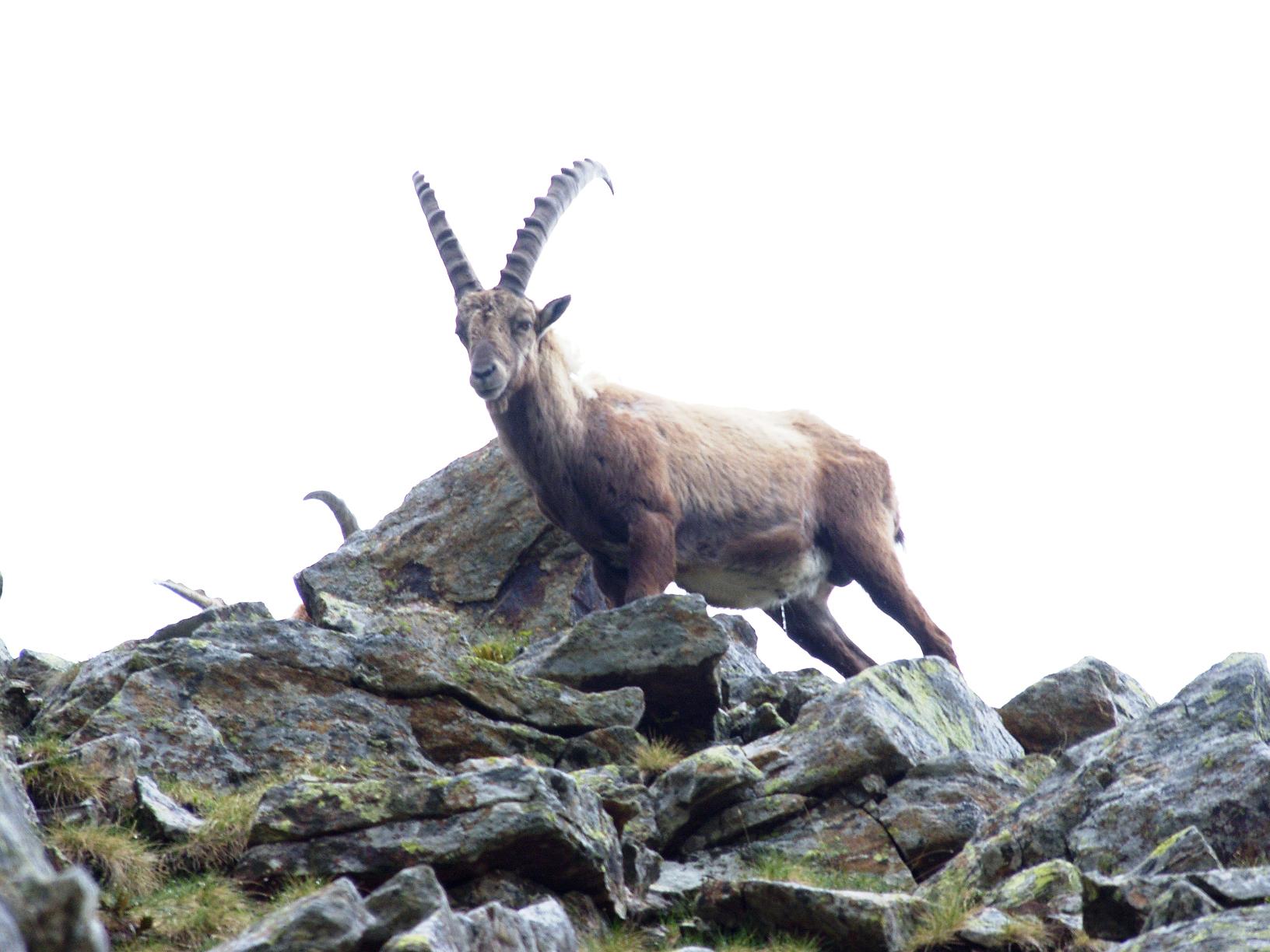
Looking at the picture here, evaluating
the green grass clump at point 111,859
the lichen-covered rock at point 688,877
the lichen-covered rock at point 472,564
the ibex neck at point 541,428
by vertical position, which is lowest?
the lichen-covered rock at point 688,877

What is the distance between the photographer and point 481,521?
11852mm

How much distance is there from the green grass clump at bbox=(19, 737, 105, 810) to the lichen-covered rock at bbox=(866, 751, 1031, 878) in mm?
3628

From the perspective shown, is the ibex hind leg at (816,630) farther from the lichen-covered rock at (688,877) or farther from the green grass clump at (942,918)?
the green grass clump at (942,918)

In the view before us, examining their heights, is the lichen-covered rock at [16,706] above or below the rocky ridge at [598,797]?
above

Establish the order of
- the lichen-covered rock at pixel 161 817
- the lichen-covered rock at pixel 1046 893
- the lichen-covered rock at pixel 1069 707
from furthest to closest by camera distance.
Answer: the lichen-covered rock at pixel 1069 707 < the lichen-covered rock at pixel 161 817 < the lichen-covered rock at pixel 1046 893

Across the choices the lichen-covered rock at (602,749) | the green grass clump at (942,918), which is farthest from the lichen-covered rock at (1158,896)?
the lichen-covered rock at (602,749)

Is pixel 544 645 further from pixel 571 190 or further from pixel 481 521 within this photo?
pixel 571 190

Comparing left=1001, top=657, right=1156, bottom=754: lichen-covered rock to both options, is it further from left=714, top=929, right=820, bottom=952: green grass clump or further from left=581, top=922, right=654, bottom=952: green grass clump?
left=581, top=922, right=654, bottom=952: green grass clump

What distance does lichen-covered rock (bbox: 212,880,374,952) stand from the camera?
412 cm

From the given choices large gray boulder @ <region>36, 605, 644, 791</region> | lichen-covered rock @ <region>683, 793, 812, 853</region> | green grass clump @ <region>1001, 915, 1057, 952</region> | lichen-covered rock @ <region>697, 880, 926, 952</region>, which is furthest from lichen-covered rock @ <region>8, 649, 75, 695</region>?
green grass clump @ <region>1001, 915, 1057, 952</region>

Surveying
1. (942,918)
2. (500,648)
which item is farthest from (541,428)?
(942,918)

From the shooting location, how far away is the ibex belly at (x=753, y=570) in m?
11.8

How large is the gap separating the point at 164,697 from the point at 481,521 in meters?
4.77

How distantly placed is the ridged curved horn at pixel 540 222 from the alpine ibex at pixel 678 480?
0.6 inches
